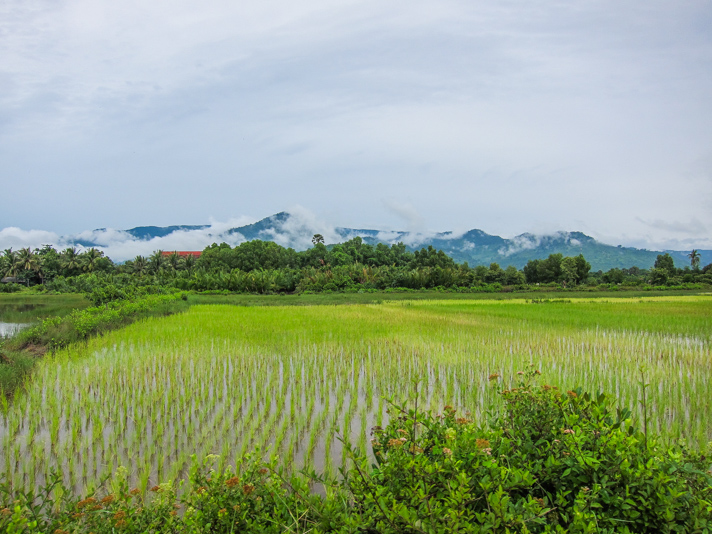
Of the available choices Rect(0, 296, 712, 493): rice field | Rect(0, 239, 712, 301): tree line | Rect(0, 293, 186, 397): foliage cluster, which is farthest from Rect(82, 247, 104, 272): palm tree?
Rect(0, 296, 712, 493): rice field

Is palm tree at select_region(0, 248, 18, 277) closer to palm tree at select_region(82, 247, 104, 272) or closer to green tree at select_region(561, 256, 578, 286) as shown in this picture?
palm tree at select_region(82, 247, 104, 272)

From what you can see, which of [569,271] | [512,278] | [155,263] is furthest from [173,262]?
[569,271]

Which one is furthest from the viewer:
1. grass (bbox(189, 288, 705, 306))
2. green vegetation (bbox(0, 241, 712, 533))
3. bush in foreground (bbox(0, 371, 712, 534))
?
grass (bbox(189, 288, 705, 306))

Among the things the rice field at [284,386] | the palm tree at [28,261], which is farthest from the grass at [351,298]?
the palm tree at [28,261]

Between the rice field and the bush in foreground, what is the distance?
1.25 feet

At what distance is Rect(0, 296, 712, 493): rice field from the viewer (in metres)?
3.83

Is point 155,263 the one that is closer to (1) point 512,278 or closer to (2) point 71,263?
(2) point 71,263

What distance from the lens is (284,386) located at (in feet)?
19.2

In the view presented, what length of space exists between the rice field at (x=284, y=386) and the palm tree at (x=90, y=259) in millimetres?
46104

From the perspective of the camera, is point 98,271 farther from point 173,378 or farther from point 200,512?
point 200,512

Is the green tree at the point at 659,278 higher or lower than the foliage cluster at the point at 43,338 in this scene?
higher

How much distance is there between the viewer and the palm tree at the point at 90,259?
48.7 m

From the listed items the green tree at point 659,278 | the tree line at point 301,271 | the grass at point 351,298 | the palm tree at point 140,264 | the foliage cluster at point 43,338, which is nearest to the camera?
the foliage cluster at point 43,338

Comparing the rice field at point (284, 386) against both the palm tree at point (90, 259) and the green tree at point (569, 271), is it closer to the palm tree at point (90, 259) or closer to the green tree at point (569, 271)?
the green tree at point (569, 271)
